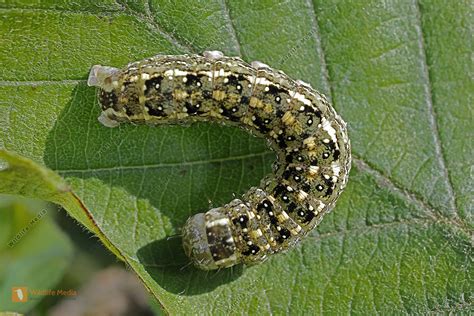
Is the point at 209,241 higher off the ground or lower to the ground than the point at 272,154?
lower

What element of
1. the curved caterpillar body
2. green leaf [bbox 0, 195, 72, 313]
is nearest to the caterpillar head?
the curved caterpillar body

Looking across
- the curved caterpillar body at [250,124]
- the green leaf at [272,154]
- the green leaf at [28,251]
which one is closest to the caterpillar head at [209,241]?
the curved caterpillar body at [250,124]

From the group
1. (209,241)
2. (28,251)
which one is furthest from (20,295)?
(209,241)

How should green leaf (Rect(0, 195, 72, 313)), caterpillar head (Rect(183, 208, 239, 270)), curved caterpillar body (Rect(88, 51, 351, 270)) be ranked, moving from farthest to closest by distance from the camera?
green leaf (Rect(0, 195, 72, 313)) < caterpillar head (Rect(183, 208, 239, 270)) < curved caterpillar body (Rect(88, 51, 351, 270))

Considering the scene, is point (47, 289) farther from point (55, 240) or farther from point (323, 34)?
point (323, 34)

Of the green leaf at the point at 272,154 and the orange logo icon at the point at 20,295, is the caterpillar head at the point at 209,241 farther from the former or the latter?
the orange logo icon at the point at 20,295

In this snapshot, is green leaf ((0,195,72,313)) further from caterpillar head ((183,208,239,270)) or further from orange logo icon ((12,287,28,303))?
caterpillar head ((183,208,239,270))

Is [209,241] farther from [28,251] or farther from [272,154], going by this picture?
[28,251]
